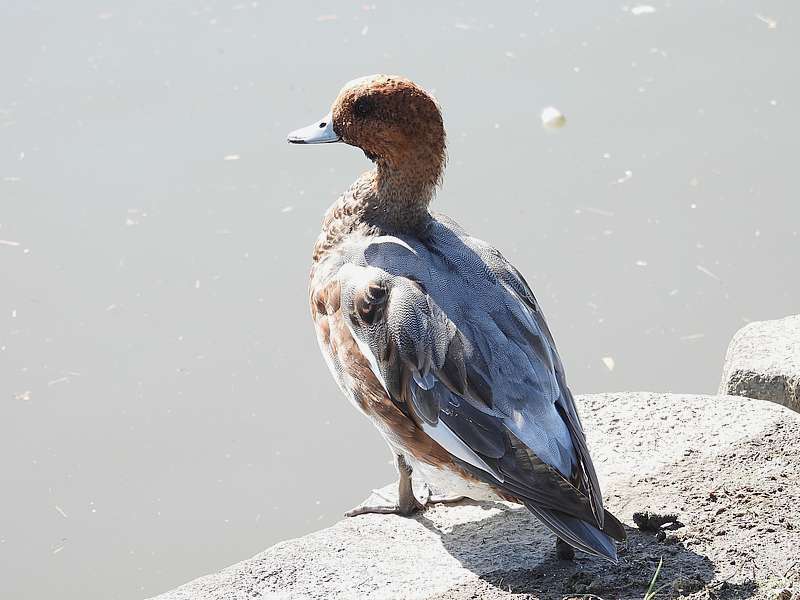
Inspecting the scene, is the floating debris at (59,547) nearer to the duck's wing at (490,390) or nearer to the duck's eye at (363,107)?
the duck's wing at (490,390)

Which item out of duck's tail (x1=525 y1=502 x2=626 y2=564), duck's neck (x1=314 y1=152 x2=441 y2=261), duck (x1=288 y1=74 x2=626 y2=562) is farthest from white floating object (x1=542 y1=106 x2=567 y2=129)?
duck's tail (x1=525 y1=502 x2=626 y2=564)

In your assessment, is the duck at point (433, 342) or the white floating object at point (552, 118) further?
the white floating object at point (552, 118)

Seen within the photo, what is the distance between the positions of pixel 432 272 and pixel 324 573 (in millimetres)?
990

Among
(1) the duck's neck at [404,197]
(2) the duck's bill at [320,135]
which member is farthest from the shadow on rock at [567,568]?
(2) the duck's bill at [320,135]

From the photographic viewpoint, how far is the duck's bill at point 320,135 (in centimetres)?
390

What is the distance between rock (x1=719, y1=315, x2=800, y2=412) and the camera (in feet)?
14.1

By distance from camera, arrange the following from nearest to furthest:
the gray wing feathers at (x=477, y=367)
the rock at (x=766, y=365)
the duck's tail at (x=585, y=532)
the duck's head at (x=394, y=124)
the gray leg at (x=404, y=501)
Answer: the duck's tail at (x=585, y=532) < the gray wing feathers at (x=477, y=367) < the duck's head at (x=394, y=124) < the gray leg at (x=404, y=501) < the rock at (x=766, y=365)

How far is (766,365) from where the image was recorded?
14.2 ft

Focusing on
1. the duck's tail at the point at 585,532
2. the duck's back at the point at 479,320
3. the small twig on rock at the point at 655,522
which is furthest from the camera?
the small twig on rock at the point at 655,522

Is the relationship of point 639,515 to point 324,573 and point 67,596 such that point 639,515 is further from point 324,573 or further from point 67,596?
point 67,596

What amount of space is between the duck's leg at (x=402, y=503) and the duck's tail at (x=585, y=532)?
754 mm

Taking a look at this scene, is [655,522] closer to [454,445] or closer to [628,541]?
[628,541]

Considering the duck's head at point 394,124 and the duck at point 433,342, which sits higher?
the duck's head at point 394,124

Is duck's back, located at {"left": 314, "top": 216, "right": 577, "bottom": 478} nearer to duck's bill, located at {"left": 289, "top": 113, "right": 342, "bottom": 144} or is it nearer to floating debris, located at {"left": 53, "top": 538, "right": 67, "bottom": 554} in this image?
duck's bill, located at {"left": 289, "top": 113, "right": 342, "bottom": 144}
